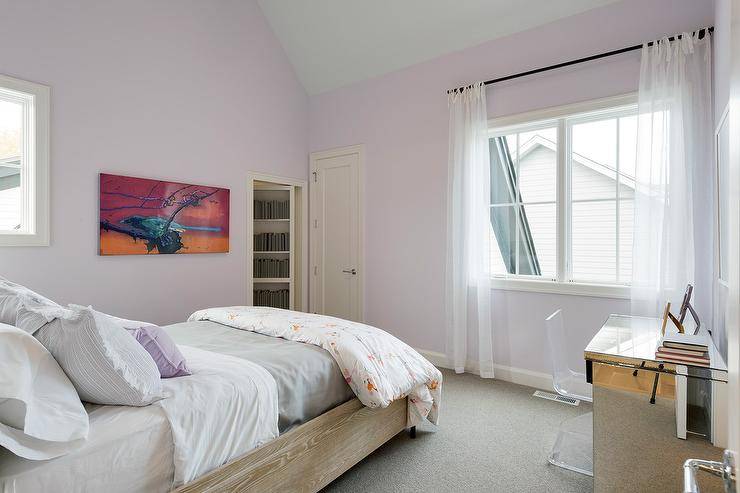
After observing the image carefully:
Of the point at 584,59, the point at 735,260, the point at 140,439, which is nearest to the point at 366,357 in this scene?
the point at 140,439

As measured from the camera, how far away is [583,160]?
3480mm

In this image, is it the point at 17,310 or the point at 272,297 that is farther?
the point at 272,297

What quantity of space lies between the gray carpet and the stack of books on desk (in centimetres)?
81

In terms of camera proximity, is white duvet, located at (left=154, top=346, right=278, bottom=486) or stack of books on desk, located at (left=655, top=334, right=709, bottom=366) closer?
white duvet, located at (left=154, top=346, right=278, bottom=486)

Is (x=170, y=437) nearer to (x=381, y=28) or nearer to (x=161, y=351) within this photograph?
(x=161, y=351)

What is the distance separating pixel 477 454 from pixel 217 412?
5.19 ft

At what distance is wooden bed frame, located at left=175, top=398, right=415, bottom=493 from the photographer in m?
1.59

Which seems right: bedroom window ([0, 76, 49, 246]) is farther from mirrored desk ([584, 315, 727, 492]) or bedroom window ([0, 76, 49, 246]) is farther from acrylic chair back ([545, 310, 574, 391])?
mirrored desk ([584, 315, 727, 492])

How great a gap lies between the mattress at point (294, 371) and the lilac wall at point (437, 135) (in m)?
1.62

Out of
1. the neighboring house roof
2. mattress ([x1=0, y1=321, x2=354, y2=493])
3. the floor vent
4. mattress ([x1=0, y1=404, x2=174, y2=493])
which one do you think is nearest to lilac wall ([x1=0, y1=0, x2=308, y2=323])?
mattress ([x1=0, y1=321, x2=354, y2=493])

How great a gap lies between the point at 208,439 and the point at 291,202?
3.80 metres

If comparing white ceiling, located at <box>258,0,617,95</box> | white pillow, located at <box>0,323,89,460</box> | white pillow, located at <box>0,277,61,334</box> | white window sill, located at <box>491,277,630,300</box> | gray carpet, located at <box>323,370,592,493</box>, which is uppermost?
white ceiling, located at <box>258,0,617,95</box>

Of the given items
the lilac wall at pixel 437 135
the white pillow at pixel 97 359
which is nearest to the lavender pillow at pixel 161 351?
the white pillow at pixel 97 359

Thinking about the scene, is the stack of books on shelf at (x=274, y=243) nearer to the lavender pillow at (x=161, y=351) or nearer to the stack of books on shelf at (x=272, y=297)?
the stack of books on shelf at (x=272, y=297)
